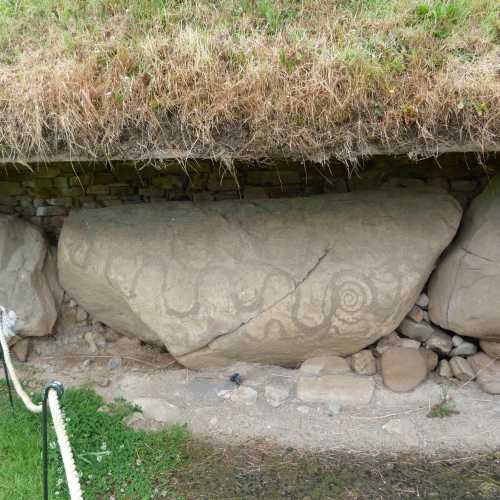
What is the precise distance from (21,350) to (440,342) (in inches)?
110

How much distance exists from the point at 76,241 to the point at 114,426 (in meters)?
1.20

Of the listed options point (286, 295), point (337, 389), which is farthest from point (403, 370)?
point (286, 295)

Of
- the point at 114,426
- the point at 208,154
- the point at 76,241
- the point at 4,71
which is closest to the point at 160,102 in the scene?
the point at 208,154

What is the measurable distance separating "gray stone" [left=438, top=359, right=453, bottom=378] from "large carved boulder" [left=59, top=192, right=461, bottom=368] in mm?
413

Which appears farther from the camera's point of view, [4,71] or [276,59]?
[4,71]

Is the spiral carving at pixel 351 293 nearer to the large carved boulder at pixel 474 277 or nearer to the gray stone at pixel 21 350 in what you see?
the large carved boulder at pixel 474 277

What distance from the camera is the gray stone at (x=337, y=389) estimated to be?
3.05 metres

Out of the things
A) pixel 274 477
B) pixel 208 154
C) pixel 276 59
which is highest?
pixel 276 59

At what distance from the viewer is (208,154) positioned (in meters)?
2.48

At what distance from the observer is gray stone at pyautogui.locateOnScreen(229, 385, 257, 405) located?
10.0 ft

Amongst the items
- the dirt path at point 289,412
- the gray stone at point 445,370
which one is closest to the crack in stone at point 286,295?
the dirt path at point 289,412

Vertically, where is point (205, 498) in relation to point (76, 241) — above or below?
Answer: below

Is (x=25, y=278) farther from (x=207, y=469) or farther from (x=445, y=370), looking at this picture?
(x=445, y=370)

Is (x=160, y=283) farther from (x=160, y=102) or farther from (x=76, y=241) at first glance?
(x=160, y=102)
